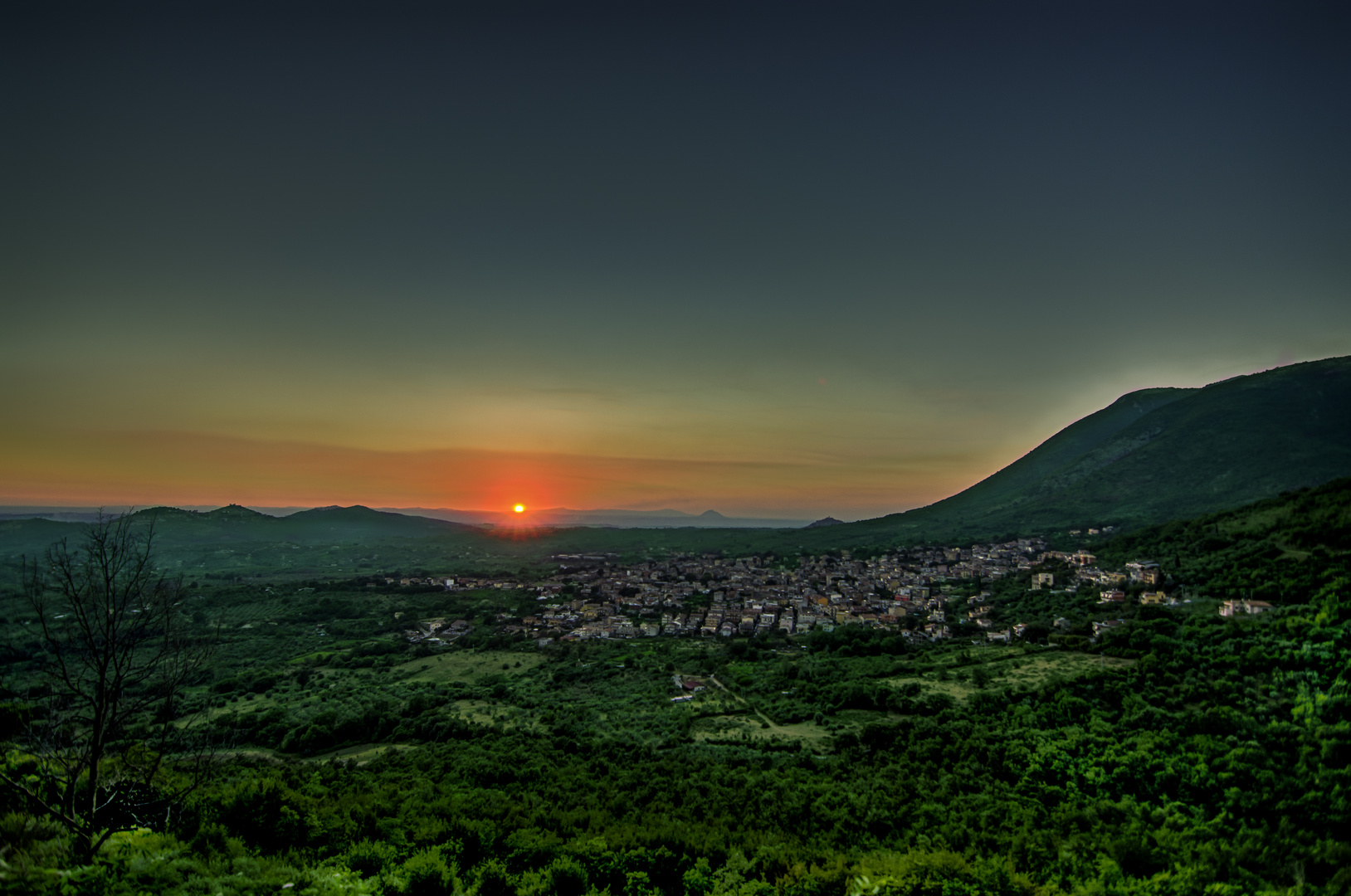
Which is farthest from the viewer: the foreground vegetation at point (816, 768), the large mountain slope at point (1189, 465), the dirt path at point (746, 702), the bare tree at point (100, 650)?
the large mountain slope at point (1189, 465)

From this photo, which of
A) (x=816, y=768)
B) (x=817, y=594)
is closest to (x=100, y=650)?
(x=816, y=768)

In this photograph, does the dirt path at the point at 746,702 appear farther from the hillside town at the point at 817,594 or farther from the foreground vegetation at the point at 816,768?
the hillside town at the point at 817,594

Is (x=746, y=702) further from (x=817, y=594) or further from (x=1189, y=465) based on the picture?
(x=1189, y=465)

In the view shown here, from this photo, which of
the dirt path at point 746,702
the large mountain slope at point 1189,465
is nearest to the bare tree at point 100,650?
the dirt path at point 746,702

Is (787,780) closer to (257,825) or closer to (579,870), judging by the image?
(579,870)

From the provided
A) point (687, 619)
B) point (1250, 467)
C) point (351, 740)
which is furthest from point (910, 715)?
point (1250, 467)

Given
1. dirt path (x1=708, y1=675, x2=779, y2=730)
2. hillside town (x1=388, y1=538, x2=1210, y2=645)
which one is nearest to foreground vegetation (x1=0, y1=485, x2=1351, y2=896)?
dirt path (x1=708, y1=675, x2=779, y2=730)

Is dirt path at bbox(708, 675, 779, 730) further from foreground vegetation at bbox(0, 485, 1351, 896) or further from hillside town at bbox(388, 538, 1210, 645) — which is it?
hillside town at bbox(388, 538, 1210, 645)
